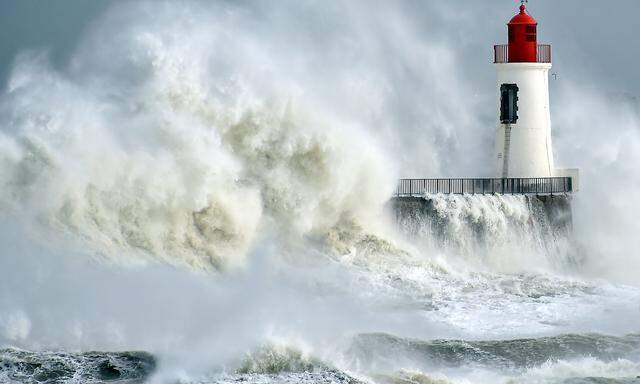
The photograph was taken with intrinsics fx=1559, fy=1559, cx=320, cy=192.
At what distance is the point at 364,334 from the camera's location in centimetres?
2033

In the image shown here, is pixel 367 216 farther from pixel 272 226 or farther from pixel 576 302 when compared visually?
pixel 576 302

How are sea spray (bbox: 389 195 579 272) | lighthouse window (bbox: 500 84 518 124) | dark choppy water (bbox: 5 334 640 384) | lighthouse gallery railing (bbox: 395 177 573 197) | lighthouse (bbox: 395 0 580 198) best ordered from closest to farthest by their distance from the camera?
dark choppy water (bbox: 5 334 640 384), sea spray (bbox: 389 195 579 272), lighthouse gallery railing (bbox: 395 177 573 197), lighthouse (bbox: 395 0 580 198), lighthouse window (bbox: 500 84 518 124)

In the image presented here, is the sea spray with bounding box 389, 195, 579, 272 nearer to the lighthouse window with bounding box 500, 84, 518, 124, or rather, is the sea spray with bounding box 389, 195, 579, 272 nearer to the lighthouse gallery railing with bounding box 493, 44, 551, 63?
the lighthouse window with bounding box 500, 84, 518, 124

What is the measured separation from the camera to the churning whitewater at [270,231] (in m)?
19.3

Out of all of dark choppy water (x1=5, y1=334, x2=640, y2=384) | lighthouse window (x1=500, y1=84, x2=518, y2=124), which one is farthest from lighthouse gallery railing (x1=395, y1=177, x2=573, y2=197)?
dark choppy water (x1=5, y1=334, x2=640, y2=384)

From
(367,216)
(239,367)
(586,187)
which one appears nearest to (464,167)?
(586,187)

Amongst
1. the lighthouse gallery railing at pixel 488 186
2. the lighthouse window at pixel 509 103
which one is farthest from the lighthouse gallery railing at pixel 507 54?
the lighthouse gallery railing at pixel 488 186

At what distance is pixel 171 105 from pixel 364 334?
7306mm

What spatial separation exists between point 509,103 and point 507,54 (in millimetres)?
940

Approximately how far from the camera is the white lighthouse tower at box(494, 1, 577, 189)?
2978cm

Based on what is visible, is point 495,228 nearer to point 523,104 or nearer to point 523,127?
point 523,127

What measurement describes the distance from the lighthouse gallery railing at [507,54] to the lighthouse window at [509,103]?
0.52m

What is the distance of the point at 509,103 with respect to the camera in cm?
2998

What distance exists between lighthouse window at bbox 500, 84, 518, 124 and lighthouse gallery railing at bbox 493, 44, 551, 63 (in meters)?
0.52
